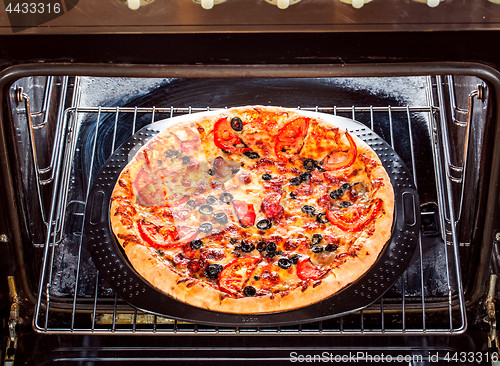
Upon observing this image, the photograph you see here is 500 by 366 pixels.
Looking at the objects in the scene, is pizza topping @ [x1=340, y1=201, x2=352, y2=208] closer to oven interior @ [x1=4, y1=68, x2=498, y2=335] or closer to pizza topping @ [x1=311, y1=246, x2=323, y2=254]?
A: pizza topping @ [x1=311, y1=246, x2=323, y2=254]

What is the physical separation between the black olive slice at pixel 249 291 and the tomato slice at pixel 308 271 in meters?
0.23

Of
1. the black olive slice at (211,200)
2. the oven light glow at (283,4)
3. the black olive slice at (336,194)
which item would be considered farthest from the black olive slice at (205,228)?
the oven light glow at (283,4)

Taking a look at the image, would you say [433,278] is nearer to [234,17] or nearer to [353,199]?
[353,199]

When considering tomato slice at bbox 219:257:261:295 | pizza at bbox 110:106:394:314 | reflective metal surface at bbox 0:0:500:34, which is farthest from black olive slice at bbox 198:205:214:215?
reflective metal surface at bbox 0:0:500:34

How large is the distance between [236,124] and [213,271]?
1.04m

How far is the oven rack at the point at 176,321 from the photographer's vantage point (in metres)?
2.76

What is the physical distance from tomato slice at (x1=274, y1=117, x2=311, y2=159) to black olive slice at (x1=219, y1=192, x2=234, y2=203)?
16.7 inches

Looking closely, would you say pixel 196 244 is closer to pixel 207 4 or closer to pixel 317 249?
pixel 317 249

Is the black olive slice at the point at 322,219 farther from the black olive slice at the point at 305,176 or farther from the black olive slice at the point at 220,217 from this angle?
the black olive slice at the point at 220,217

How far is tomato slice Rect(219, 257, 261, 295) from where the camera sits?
2668 mm

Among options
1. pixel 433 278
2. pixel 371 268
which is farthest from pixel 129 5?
pixel 433 278

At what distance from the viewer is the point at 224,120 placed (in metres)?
3.46

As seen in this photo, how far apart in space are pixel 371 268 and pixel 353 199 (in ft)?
1.74

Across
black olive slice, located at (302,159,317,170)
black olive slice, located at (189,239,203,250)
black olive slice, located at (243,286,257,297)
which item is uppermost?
black olive slice, located at (302,159,317,170)
